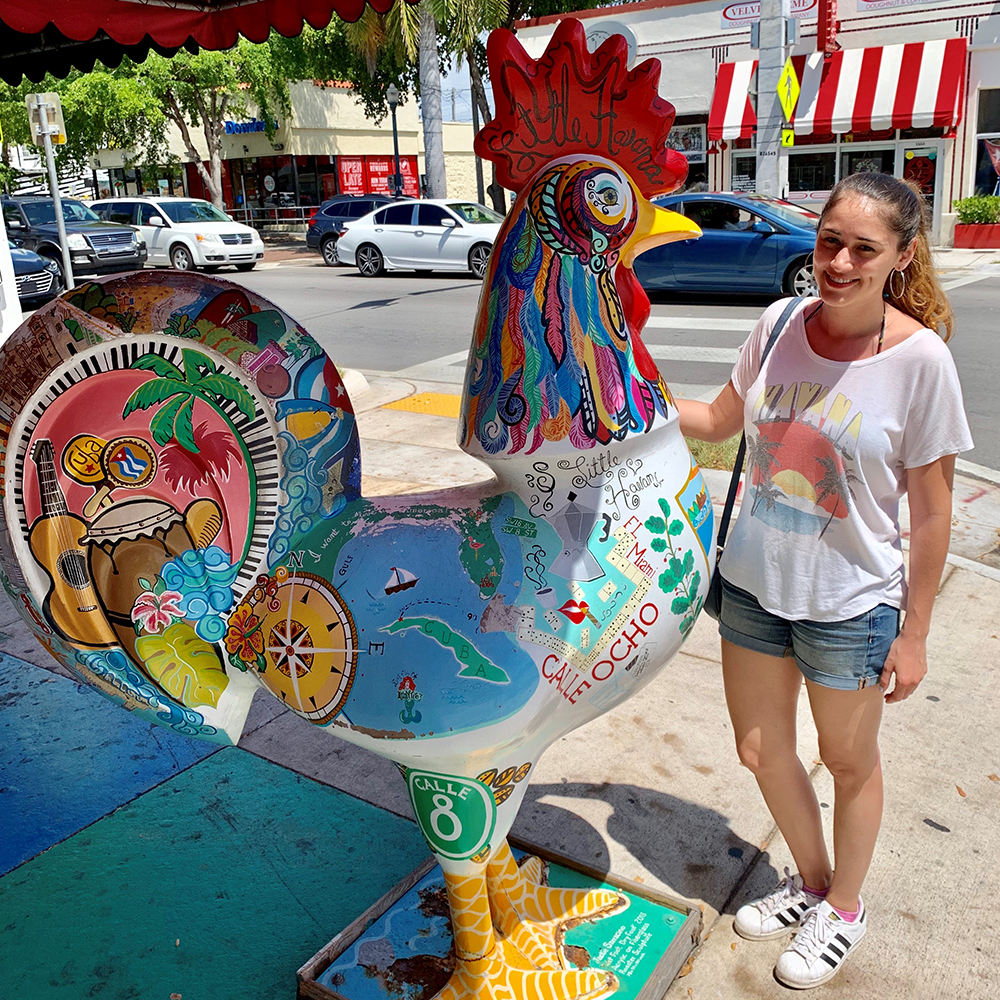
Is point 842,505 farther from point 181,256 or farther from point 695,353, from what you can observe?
point 181,256

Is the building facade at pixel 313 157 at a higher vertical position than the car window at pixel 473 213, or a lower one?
higher

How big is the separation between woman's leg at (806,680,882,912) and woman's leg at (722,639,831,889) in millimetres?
95

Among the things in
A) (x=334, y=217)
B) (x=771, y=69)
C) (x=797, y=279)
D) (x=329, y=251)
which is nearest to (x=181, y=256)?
(x=329, y=251)

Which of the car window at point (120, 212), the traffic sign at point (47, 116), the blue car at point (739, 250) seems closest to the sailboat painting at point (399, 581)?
the blue car at point (739, 250)

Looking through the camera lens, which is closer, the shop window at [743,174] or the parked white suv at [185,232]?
the parked white suv at [185,232]

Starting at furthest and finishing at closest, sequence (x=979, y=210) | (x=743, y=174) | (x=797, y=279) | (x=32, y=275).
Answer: (x=743, y=174)
(x=979, y=210)
(x=32, y=275)
(x=797, y=279)

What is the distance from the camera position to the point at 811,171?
20.8 meters

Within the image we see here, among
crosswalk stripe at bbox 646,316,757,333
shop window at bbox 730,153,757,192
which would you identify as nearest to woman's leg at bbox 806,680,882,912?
crosswalk stripe at bbox 646,316,757,333

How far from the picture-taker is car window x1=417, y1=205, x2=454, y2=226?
17.6 m

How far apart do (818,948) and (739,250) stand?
462 inches

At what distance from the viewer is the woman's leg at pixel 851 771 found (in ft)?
7.27

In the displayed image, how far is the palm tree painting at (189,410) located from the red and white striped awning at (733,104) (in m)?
20.5

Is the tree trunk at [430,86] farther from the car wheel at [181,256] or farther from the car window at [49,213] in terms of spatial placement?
the car window at [49,213]

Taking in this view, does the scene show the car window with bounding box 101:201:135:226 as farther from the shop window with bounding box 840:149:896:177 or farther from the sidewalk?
the sidewalk
